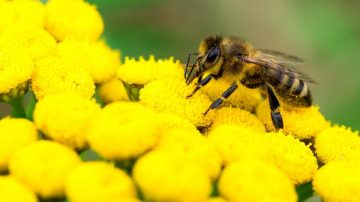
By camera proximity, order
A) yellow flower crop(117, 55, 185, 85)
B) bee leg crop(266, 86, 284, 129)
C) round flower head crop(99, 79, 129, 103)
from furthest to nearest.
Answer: round flower head crop(99, 79, 129, 103), yellow flower crop(117, 55, 185, 85), bee leg crop(266, 86, 284, 129)

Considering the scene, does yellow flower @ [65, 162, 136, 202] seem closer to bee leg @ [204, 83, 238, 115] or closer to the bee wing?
bee leg @ [204, 83, 238, 115]

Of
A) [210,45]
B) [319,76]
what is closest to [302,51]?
[319,76]

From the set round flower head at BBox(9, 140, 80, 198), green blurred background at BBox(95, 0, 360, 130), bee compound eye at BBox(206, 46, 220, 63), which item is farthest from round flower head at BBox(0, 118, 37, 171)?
green blurred background at BBox(95, 0, 360, 130)

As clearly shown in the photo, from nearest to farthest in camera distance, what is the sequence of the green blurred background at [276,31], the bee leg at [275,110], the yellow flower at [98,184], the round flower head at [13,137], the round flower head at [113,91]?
the yellow flower at [98,184] < the round flower head at [13,137] < the bee leg at [275,110] < the round flower head at [113,91] < the green blurred background at [276,31]

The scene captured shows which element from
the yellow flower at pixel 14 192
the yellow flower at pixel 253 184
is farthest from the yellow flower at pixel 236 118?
the yellow flower at pixel 14 192

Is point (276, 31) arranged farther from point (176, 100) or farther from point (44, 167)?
point (44, 167)

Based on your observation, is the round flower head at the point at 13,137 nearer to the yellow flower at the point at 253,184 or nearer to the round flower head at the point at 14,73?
the round flower head at the point at 14,73
